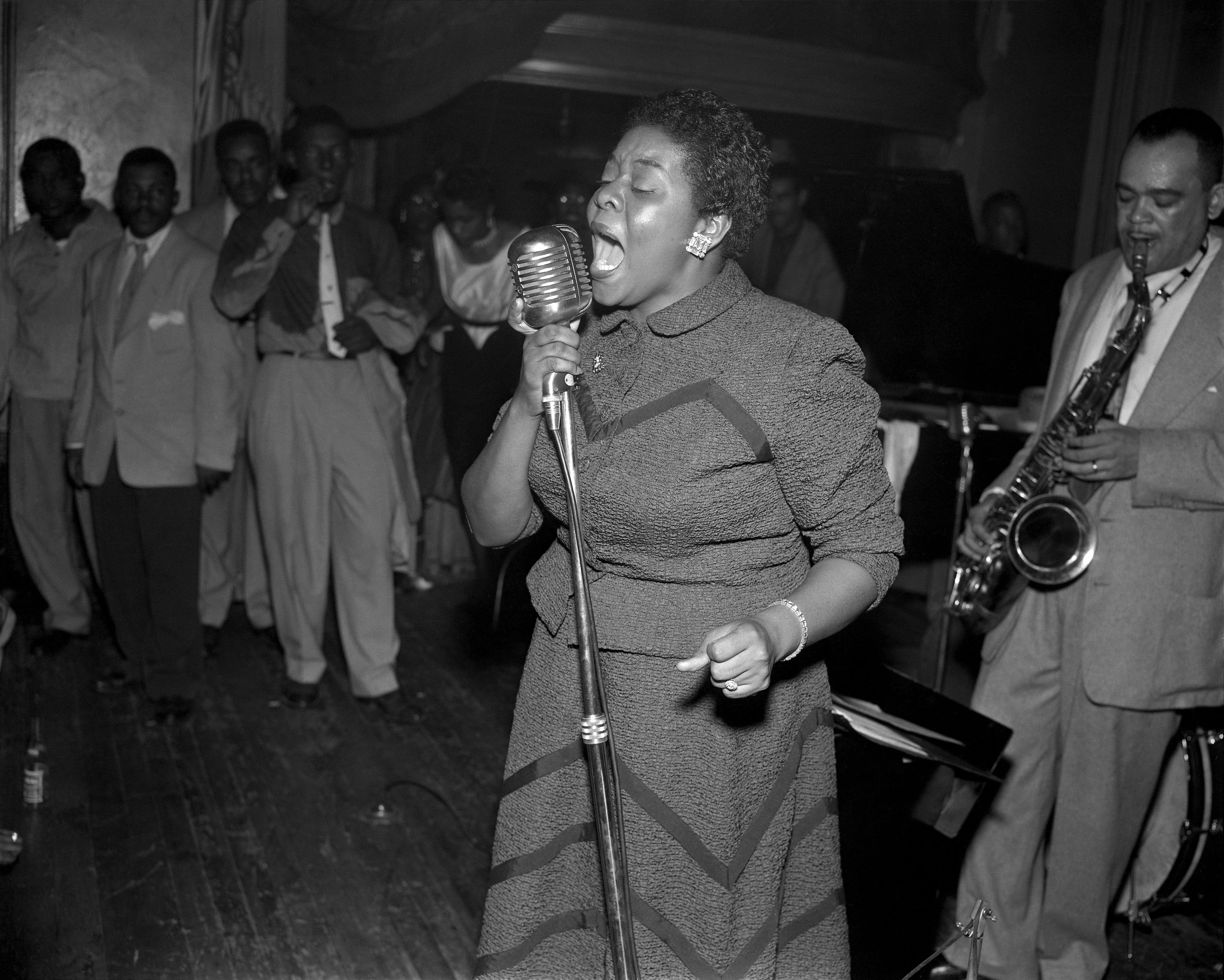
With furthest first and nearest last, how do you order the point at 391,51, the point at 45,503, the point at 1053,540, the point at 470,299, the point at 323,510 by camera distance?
the point at 391,51 → the point at 470,299 → the point at 45,503 → the point at 323,510 → the point at 1053,540

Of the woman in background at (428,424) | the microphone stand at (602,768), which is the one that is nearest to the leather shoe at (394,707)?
the woman in background at (428,424)

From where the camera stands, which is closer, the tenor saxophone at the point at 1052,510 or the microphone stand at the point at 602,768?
the microphone stand at the point at 602,768

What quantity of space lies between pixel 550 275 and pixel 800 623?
0.58m

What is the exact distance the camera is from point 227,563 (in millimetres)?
5746

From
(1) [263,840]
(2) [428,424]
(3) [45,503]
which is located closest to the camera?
(1) [263,840]

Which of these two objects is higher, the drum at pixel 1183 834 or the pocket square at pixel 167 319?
the pocket square at pixel 167 319

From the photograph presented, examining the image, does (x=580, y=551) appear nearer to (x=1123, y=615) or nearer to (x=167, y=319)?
(x=1123, y=615)

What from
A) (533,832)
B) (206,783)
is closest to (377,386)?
(206,783)

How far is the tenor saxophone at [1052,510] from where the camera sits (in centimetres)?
303

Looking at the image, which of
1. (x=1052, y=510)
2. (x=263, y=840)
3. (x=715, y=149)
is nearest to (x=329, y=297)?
(x=263, y=840)

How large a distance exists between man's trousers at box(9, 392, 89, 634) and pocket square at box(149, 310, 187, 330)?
0.99 metres

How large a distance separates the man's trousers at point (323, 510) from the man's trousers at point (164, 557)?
11.0 inches

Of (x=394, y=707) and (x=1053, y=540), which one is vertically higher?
(x=1053, y=540)

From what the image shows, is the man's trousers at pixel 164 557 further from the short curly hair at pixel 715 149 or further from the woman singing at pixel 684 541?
the short curly hair at pixel 715 149
